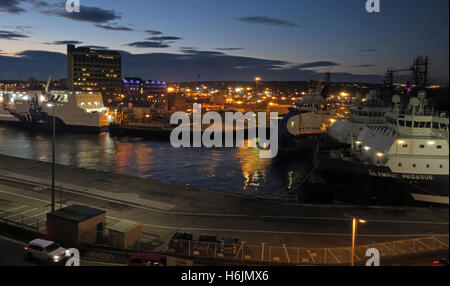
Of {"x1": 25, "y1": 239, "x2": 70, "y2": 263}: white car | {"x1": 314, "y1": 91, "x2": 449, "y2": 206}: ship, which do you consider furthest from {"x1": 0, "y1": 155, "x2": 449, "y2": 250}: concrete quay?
{"x1": 314, "y1": 91, "x2": 449, "y2": 206}: ship

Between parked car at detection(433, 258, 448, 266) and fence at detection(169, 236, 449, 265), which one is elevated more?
parked car at detection(433, 258, 448, 266)

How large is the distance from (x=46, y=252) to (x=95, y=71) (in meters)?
124

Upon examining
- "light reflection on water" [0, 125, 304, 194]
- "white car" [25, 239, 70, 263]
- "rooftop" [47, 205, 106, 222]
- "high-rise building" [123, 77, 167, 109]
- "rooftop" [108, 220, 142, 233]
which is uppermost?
"high-rise building" [123, 77, 167, 109]

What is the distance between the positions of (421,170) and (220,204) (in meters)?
10.4

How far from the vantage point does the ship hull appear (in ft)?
56.2

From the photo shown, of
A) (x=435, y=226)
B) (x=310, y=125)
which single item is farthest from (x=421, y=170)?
(x=310, y=125)

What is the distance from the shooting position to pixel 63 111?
60594 mm

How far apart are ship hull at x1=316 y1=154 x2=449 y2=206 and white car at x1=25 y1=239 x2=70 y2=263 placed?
14785 mm

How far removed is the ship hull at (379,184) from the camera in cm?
1712

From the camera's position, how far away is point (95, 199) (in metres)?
16.2

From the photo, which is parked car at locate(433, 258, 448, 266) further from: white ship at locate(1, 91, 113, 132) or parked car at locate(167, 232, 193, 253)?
white ship at locate(1, 91, 113, 132)

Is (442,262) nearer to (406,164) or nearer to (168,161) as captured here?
(406,164)

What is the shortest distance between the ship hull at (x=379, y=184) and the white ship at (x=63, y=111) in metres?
46.7

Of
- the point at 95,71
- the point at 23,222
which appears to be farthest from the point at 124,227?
the point at 95,71
